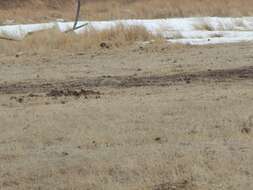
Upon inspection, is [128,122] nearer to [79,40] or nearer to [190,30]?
[79,40]

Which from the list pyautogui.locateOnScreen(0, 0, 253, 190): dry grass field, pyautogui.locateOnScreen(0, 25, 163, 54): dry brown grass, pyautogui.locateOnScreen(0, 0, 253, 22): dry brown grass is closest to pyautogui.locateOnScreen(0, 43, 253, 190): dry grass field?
pyautogui.locateOnScreen(0, 0, 253, 190): dry grass field

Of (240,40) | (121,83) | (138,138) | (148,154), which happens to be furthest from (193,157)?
(240,40)

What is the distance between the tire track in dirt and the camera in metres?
12.4

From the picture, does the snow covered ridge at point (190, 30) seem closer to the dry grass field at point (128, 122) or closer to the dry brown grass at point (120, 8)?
the dry grass field at point (128, 122)

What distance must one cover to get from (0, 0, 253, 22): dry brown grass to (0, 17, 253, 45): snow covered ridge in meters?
8.07

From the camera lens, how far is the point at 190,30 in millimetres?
25000

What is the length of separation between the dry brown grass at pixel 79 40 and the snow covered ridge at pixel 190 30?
0.88 meters

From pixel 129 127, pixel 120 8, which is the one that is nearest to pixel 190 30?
pixel 129 127

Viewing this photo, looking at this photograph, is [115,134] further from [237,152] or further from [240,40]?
[240,40]

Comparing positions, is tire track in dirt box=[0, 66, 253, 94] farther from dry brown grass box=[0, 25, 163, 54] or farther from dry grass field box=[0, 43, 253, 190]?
dry brown grass box=[0, 25, 163, 54]

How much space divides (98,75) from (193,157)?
22.1 feet

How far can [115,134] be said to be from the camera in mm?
8484

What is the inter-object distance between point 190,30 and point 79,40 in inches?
242

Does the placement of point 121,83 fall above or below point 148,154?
below
